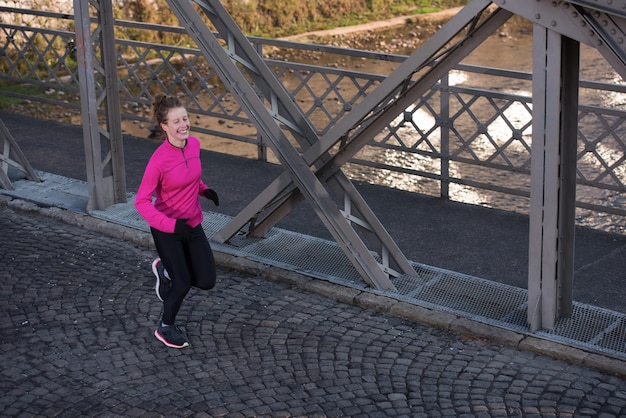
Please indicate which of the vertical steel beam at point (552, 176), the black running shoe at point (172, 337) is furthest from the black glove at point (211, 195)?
the vertical steel beam at point (552, 176)

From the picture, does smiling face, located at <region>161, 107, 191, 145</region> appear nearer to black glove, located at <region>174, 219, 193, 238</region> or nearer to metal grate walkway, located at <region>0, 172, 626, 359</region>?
black glove, located at <region>174, 219, 193, 238</region>

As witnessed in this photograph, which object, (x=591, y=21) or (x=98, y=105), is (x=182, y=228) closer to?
(x=591, y=21)

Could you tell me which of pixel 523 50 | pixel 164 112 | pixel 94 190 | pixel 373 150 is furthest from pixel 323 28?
pixel 164 112

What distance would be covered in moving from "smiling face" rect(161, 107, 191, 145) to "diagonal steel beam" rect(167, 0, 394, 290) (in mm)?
1344

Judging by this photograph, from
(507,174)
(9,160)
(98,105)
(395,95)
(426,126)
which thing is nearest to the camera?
(395,95)

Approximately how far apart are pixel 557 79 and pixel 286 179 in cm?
238

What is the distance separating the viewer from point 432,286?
778cm

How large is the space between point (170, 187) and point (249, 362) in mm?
1229

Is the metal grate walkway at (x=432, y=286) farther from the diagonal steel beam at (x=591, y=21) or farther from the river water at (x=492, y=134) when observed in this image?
the river water at (x=492, y=134)

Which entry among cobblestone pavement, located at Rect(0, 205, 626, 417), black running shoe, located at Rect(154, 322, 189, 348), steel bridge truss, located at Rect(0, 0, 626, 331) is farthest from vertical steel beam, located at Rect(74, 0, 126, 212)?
black running shoe, located at Rect(154, 322, 189, 348)

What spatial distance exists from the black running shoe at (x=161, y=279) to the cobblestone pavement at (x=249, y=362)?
0.31m

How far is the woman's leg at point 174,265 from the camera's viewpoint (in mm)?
6746

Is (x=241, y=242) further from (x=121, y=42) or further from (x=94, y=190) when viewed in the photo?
(x=121, y=42)

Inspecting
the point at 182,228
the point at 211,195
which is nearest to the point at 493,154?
the point at 211,195
